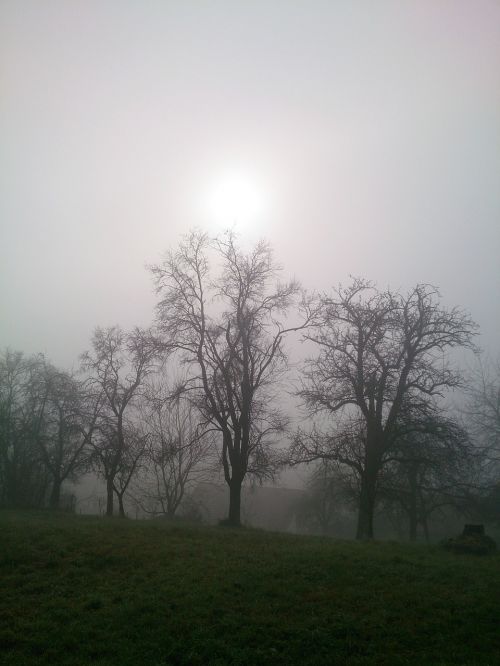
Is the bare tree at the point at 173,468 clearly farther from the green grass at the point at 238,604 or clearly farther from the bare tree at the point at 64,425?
the green grass at the point at 238,604

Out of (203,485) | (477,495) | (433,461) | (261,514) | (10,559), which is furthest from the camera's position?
(261,514)

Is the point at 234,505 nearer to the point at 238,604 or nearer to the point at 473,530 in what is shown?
the point at 473,530

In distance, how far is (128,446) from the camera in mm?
27703

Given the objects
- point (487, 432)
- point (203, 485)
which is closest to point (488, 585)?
point (487, 432)

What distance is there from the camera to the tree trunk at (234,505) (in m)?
20.5

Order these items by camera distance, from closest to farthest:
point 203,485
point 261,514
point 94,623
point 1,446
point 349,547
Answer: point 94,623
point 349,547
point 1,446
point 203,485
point 261,514

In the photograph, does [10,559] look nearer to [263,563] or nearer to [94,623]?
[94,623]

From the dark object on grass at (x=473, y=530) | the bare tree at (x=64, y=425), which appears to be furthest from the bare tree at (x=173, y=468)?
the dark object on grass at (x=473, y=530)

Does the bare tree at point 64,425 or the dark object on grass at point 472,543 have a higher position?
the bare tree at point 64,425

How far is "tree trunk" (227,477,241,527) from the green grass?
7381mm

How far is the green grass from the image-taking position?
7.23 meters

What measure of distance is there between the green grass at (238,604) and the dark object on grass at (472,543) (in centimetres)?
100

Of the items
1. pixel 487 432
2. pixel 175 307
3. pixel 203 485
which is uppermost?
pixel 175 307

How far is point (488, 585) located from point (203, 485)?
4224 centimetres
